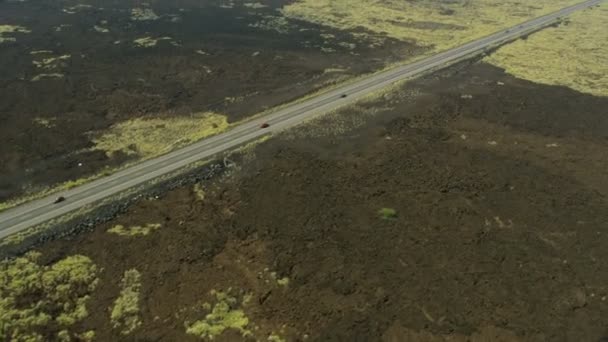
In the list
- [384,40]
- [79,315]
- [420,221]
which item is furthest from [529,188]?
[384,40]

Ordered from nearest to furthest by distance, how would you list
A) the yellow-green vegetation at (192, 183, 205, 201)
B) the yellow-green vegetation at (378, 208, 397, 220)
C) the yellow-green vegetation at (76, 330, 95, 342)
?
the yellow-green vegetation at (76, 330, 95, 342) → the yellow-green vegetation at (378, 208, 397, 220) → the yellow-green vegetation at (192, 183, 205, 201)

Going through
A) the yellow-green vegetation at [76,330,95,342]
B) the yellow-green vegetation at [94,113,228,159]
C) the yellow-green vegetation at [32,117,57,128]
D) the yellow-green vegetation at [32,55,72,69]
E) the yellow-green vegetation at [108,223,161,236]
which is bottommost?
the yellow-green vegetation at [76,330,95,342]

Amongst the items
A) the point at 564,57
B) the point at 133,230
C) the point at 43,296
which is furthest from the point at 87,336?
the point at 564,57

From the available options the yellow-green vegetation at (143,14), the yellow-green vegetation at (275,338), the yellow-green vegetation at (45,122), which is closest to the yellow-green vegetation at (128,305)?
the yellow-green vegetation at (275,338)

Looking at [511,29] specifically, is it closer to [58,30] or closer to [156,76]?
[156,76]

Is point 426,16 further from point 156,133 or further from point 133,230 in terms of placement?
point 133,230

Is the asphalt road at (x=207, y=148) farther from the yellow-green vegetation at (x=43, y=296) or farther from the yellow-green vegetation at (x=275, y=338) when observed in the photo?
the yellow-green vegetation at (x=275, y=338)

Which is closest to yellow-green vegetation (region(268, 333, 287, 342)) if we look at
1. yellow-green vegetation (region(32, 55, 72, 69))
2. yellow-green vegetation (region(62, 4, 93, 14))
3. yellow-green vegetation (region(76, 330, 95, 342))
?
yellow-green vegetation (region(76, 330, 95, 342))

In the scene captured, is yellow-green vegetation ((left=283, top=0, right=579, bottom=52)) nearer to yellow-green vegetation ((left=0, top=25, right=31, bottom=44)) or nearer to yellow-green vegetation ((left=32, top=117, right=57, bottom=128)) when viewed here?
yellow-green vegetation ((left=0, top=25, right=31, bottom=44))
